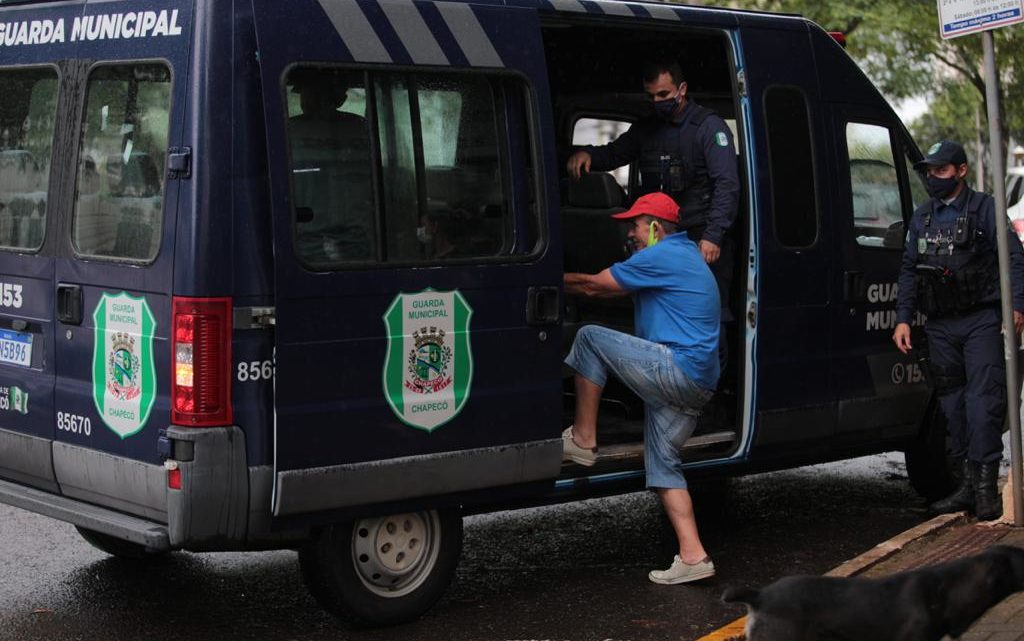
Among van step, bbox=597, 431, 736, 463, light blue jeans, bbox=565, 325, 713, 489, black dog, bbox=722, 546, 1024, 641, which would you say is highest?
light blue jeans, bbox=565, 325, 713, 489

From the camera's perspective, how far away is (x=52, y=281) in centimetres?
582

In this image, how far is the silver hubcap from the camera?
18.8ft

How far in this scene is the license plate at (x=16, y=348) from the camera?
5930mm

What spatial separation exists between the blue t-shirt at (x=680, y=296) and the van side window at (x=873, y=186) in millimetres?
1415

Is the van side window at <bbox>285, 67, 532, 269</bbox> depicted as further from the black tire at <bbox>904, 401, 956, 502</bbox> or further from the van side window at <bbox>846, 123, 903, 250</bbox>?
the black tire at <bbox>904, 401, 956, 502</bbox>

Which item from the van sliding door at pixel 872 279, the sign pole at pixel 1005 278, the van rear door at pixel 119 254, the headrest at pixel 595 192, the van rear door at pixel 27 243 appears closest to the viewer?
the van rear door at pixel 119 254

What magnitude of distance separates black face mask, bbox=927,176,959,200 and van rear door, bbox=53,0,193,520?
3.82 metres

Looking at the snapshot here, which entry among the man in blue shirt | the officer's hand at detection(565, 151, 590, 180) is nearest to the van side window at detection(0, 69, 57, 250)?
the man in blue shirt

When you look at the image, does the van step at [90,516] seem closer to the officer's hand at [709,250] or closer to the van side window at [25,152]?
the van side window at [25,152]

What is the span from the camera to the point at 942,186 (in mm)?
7371

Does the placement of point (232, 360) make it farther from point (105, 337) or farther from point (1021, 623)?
point (1021, 623)

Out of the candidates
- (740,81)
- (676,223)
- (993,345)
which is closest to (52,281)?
(676,223)

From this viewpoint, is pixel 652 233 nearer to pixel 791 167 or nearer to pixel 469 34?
pixel 791 167

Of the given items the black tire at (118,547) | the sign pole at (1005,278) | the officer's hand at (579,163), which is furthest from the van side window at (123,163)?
the sign pole at (1005,278)
